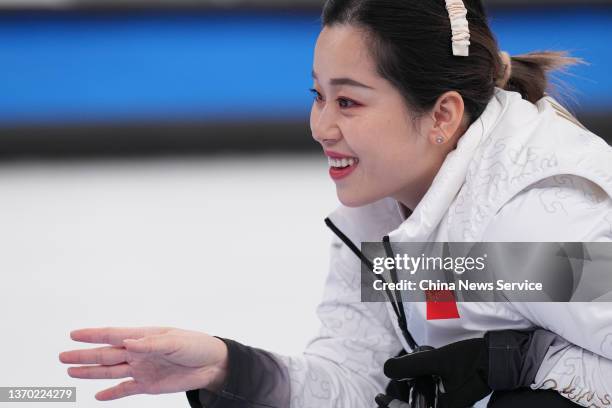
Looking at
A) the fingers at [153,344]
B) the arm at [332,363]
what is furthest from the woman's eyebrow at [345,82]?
the fingers at [153,344]

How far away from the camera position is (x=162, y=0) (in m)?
3.86

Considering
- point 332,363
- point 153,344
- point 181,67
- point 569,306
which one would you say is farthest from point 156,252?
point 569,306

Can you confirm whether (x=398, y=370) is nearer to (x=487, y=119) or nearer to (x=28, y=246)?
(x=487, y=119)

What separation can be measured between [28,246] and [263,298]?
2.84 feet

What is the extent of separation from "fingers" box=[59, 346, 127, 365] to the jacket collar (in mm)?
434

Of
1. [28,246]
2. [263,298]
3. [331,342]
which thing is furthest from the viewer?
[28,246]

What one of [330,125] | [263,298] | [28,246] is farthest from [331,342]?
[28,246]

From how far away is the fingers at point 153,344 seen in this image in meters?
1.31

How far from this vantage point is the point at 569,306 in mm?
1283

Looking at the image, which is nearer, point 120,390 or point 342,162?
point 120,390

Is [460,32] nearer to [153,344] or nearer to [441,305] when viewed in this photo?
[441,305]

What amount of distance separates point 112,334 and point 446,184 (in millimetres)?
527

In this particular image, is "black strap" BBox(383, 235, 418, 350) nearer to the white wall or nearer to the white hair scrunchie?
the white hair scrunchie

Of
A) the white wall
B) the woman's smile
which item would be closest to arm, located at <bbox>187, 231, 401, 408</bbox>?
the woman's smile
